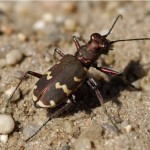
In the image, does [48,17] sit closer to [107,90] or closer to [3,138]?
[107,90]

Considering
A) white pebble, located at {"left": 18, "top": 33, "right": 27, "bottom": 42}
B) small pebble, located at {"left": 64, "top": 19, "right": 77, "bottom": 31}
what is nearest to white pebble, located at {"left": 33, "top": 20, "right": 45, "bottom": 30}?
small pebble, located at {"left": 64, "top": 19, "right": 77, "bottom": 31}

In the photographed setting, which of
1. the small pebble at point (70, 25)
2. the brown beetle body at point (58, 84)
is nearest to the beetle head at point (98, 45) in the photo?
the brown beetle body at point (58, 84)

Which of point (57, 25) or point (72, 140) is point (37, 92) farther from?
point (57, 25)

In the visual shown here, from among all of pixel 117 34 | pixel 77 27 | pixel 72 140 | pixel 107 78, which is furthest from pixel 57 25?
pixel 72 140

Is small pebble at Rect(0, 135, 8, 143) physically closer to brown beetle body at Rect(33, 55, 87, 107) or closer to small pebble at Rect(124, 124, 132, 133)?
brown beetle body at Rect(33, 55, 87, 107)

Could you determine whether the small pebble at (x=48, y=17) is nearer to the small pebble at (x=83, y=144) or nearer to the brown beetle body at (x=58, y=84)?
the brown beetle body at (x=58, y=84)

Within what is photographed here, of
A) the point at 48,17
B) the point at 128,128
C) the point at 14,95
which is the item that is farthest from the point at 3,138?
the point at 48,17

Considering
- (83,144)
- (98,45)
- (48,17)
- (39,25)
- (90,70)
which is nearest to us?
(83,144)
